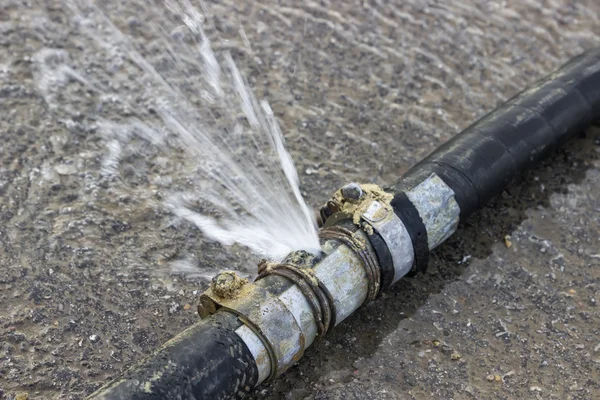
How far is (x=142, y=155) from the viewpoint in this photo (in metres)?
3.46

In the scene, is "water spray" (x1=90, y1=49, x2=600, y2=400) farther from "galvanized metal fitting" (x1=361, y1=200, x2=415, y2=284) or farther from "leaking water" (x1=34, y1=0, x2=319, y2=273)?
"leaking water" (x1=34, y1=0, x2=319, y2=273)

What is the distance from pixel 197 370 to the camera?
227 centimetres

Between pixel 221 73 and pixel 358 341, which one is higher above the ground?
pixel 221 73

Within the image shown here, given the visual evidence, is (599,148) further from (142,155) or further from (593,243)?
(142,155)

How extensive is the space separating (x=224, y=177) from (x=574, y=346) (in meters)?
1.76

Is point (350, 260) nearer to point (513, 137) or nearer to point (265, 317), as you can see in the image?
point (265, 317)

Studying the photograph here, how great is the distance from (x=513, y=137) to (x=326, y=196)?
0.91 meters

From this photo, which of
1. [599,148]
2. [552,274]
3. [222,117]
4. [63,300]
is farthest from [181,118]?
[599,148]

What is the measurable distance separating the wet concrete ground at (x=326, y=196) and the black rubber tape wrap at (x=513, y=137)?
1.01 ft

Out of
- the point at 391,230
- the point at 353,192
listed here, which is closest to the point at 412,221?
the point at 391,230

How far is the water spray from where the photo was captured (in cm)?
230

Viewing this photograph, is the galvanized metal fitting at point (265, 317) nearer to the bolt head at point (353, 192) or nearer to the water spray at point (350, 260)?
the water spray at point (350, 260)

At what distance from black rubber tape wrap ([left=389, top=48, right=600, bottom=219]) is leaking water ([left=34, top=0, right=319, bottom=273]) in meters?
0.65

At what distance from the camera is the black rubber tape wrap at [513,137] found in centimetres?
299
